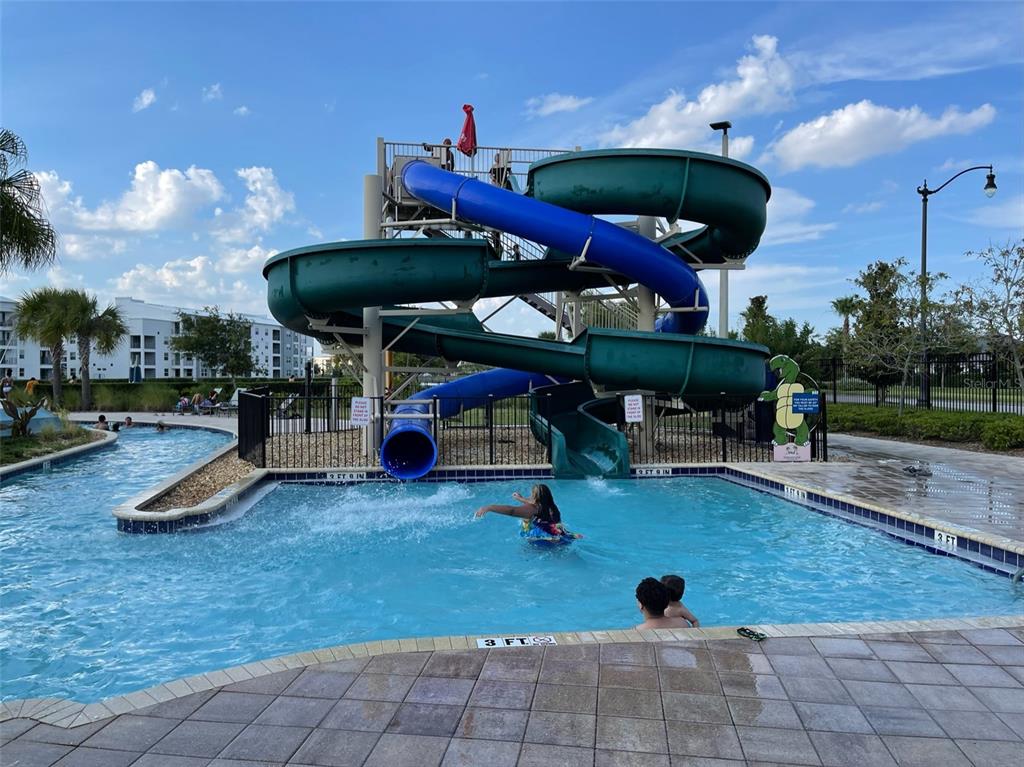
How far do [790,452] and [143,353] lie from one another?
308 feet

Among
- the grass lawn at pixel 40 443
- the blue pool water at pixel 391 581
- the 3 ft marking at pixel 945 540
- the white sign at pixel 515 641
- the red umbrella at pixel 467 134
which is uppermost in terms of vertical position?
the red umbrella at pixel 467 134

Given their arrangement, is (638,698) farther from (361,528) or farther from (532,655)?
(361,528)

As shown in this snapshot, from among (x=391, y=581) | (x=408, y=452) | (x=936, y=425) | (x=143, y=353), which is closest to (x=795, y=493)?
(x=391, y=581)

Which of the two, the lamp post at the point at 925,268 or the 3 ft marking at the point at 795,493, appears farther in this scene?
the lamp post at the point at 925,268

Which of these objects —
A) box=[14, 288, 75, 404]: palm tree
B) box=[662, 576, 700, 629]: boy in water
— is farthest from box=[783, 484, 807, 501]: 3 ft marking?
box=[14, 288, 75, 404]: palm tree

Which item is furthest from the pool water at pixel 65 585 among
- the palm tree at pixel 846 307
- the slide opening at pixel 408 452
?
the palm tree at pixel 846 307

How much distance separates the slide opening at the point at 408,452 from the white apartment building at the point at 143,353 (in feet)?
207

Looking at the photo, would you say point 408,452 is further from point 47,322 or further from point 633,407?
point 47,322

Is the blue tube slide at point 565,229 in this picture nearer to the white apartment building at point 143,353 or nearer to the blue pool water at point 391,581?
the blue pool water at point 391,581

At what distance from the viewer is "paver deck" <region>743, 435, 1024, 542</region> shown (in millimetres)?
8367

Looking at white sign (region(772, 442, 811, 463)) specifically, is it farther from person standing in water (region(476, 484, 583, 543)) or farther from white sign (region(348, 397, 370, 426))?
white sign (region(348, 397, 370, 426))

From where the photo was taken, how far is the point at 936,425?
56.1 feet

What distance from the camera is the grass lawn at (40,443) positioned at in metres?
14.7

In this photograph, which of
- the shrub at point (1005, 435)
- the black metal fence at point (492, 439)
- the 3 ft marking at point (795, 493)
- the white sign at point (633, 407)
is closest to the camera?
the 3 ft marking at point (795, 493)
